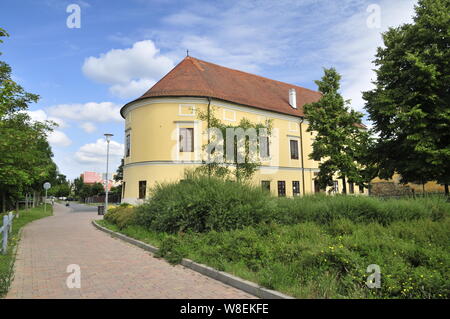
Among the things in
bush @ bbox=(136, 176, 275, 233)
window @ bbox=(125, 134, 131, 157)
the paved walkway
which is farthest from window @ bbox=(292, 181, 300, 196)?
the paved walkway

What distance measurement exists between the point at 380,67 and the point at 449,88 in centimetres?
386

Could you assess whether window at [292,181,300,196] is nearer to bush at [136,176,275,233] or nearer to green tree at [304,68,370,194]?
green tree at [304,68,370,194]

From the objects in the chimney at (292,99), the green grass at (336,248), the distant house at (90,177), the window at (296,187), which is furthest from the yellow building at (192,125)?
the distant house at (90,177)

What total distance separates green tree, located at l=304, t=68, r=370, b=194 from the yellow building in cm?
363

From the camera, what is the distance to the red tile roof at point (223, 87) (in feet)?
90.0

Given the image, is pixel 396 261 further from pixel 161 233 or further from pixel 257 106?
pixel 257 106

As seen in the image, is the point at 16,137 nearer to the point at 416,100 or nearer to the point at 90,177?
the point at 416,100

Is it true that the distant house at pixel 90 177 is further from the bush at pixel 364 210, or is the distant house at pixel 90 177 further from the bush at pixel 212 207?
the bush at pixel 364 210

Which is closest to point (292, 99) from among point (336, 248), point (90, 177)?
point (336, 248)

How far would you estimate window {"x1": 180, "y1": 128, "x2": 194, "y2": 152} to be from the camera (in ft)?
88.1

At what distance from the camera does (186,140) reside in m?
26.9

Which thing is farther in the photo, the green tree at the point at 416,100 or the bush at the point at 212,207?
the green tree at the point at 416,100

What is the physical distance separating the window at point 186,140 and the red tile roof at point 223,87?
3157 mm

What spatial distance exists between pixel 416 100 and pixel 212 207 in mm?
13931
